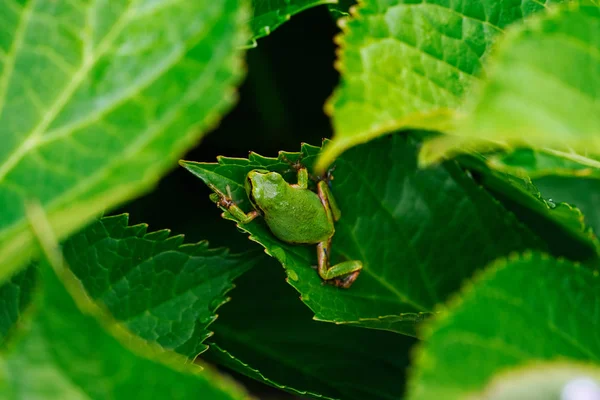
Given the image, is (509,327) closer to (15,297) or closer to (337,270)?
(337,270)

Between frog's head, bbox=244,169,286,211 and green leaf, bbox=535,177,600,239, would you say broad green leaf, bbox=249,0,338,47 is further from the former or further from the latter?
green leaf, bbox=535,177,600,239

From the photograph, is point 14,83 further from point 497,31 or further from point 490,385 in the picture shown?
point 497,31

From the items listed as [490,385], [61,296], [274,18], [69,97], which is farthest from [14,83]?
[490,385]

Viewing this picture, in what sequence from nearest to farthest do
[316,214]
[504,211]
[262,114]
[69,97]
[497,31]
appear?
1. [69,97]
2. [497,31]
3. [504,211]
4. [316,214]
5. [262,114]

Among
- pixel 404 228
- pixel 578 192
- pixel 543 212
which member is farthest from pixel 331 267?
pixel 578 192

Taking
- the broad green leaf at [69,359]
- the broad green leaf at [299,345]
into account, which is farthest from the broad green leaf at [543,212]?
the broad green leaf at [69,359]

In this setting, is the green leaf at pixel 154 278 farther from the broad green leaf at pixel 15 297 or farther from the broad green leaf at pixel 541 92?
the broad green leaf at pixel 541 92
